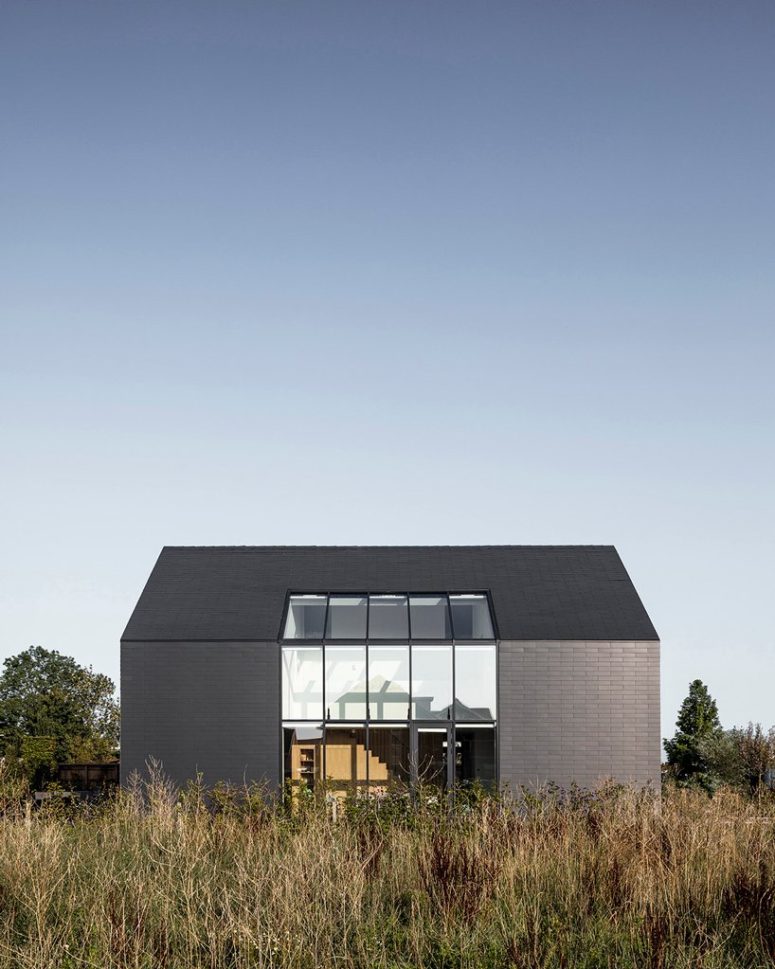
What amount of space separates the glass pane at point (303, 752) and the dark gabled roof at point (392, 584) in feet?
5.59

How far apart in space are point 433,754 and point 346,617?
9.49ft

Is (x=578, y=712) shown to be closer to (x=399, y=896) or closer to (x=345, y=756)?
(x=345, y=756)

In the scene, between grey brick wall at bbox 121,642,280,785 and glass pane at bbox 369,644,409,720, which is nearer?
glass pane at bbox 369,644,409,720

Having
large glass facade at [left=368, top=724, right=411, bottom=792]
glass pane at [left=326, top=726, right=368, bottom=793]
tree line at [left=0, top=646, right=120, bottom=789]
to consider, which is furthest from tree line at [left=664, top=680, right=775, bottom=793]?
tree line at [left=0, top=646, right=120, bottom=789]

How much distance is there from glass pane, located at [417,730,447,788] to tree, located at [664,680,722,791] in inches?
339

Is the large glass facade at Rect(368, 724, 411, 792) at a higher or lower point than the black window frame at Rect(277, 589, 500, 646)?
lower

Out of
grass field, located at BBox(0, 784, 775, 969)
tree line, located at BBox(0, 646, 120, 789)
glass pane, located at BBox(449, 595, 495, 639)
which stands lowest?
tree line, located at BBox(0, 646, 120, 789)

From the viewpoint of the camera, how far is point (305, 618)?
21312 mm

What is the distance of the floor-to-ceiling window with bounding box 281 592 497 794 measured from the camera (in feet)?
64.9

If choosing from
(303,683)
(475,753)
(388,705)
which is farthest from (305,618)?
(475,753)

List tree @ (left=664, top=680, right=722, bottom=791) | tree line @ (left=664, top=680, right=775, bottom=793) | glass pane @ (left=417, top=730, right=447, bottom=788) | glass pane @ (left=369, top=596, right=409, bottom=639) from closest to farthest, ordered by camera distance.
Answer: glass pane @ (left=417, top=730, right=447, bottom=788)
glass pane @ (left=369, top=596, right=409, bottom=639)
tree line @ (left=664, top=680, right=775, bottom=793)
tree @ (left=664, top=680, right=722, bottom=791)

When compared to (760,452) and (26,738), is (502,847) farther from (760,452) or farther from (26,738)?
(26,738)

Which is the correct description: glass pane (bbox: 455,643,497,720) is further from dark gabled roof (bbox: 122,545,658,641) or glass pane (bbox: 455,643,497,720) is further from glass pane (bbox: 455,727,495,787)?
dark gabled roof (bbox: 122,545,658,641)

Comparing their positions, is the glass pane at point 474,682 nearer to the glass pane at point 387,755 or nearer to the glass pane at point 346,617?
the glass pane at point 387,755
